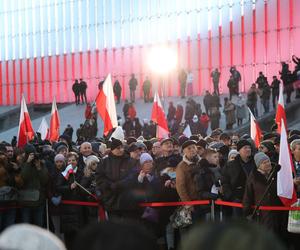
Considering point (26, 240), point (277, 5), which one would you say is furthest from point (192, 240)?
point (277, 5)

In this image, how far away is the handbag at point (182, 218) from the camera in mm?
11500

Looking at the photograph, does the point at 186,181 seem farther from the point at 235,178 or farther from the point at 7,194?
the point at 7,194

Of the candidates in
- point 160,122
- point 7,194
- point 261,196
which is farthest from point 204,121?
point 261,196

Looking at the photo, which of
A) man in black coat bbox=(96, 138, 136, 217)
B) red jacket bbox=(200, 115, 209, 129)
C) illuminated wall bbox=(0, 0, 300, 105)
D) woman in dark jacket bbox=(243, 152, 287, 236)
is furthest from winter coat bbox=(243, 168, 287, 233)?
illuminated wall bbox=(0, 0, 300, 105)

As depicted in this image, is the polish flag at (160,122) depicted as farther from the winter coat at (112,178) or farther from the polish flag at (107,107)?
the winter coat at (112,178)

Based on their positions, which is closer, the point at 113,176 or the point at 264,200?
the point at 264,200

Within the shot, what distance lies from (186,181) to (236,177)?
2.28ft

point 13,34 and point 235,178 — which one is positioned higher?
point 13,34

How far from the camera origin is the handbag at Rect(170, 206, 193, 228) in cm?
1150

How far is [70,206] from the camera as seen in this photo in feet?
42.2

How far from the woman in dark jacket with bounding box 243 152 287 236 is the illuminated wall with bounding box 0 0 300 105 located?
3662 centimetres

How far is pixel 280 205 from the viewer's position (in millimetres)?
10414

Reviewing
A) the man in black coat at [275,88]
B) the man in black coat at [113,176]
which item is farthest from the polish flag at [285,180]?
the man in black coat at [275,88]

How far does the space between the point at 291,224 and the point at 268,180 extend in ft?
1.87
